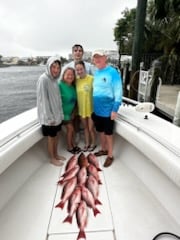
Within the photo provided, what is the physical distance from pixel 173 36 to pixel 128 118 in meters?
9.93

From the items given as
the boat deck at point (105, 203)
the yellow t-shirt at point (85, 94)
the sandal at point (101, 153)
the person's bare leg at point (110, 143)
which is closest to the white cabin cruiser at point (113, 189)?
the boat deck at point (105, 203)

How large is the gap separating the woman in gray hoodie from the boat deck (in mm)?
433

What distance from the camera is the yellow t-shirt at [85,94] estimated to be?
258cm

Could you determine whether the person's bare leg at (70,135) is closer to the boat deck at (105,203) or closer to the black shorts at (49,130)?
the black shorts at (49,130)

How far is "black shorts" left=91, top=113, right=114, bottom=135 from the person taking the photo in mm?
2471

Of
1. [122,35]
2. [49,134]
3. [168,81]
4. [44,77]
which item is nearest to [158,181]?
[49,134]

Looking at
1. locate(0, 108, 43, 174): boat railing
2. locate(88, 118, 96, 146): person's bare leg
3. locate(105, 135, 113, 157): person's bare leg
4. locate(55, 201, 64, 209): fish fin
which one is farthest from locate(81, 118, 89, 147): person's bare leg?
locate(55, 201, 64, 209): fish fin

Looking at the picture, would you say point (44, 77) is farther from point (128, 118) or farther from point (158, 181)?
point (158, 181)

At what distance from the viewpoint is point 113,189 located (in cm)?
214

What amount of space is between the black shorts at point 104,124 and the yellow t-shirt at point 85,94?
0.10 meters

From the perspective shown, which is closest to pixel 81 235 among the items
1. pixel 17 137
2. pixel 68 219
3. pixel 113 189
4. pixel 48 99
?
pixel 68 219

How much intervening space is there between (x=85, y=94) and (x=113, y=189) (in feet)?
3.58

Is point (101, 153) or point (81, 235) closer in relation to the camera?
point (81, 235)

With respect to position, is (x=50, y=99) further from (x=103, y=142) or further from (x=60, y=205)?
(x=60, y=205)
